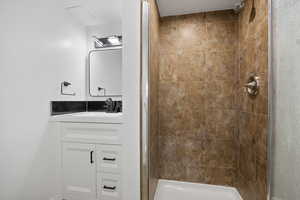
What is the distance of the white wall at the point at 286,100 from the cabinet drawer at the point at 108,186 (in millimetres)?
1215

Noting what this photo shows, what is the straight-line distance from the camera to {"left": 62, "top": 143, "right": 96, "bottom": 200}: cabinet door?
140cm

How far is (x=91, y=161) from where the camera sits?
139cm

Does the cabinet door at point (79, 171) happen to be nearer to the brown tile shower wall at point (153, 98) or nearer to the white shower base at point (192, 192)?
the brown tile shower wall at point (153, 98)

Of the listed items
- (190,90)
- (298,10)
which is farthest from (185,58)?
(298,10)

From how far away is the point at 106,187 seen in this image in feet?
4.51

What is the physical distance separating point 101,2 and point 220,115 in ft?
6.23

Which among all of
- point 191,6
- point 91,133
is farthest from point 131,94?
point 191,6

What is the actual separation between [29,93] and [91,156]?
800 mm

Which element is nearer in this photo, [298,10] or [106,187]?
[298,10]

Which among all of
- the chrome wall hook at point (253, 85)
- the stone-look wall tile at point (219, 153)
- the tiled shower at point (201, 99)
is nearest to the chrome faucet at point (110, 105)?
the tiled shower at point (201, 99)

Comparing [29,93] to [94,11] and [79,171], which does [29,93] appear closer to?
[79,171]

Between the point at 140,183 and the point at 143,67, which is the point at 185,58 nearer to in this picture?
the point at 143,67

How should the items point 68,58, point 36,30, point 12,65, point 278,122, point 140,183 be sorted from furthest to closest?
point 68,58, point 36,30, point 12,65, point 140,183, point 278,122

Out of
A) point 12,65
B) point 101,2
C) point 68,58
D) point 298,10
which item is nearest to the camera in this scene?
point 298,10
